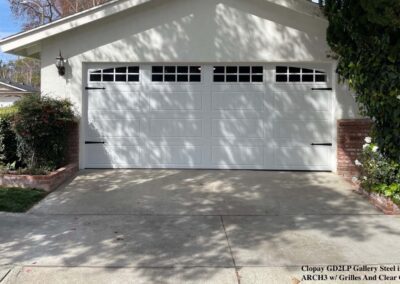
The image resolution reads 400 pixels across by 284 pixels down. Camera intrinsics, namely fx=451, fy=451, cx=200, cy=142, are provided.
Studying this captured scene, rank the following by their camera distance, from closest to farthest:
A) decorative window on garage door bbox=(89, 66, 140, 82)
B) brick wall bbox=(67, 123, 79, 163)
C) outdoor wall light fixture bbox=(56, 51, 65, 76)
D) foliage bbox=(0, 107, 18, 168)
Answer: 1. foliage bbox=(0, 107, 18, 168)
2. outdoor wall light fixture bbox=(56, 51, 65, 76)
3. brick wall bbox=(67, 123, 79, 163)
4. decorative window on garage door bbox=(89, 66, 140, 82)

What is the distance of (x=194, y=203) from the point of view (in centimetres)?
729

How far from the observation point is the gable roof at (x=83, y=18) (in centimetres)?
928

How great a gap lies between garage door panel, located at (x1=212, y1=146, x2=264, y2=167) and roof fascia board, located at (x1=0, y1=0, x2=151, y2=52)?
356 centimetres

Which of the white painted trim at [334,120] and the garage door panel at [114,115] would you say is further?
the garage door panel at [114,115]

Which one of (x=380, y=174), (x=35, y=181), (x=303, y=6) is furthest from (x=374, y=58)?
(x=35, y=181)

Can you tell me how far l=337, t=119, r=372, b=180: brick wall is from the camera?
9383mm

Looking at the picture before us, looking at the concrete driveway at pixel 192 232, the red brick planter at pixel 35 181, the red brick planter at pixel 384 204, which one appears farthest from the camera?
the red brick planter at pixel 35 181

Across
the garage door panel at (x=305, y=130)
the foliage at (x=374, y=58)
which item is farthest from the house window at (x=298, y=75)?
the foliage at (x=374, y=58)

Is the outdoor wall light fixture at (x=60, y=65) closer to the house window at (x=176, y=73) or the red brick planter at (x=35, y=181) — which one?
the house window at (x=176, y=73)

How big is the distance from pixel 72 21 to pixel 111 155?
2946mm

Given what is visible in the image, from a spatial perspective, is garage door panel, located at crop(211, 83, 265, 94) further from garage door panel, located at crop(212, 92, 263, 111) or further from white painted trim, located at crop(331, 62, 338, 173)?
white painted trim, located at crop(331, 62, 338, 173)

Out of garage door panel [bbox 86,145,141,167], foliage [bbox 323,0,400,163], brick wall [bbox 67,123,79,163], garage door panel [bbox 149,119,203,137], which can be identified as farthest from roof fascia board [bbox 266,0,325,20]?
brick wall [bbox 67,123,79,163]

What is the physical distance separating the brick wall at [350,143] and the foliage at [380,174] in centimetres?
150

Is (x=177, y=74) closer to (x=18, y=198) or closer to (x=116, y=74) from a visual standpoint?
(x=116, y=74)
